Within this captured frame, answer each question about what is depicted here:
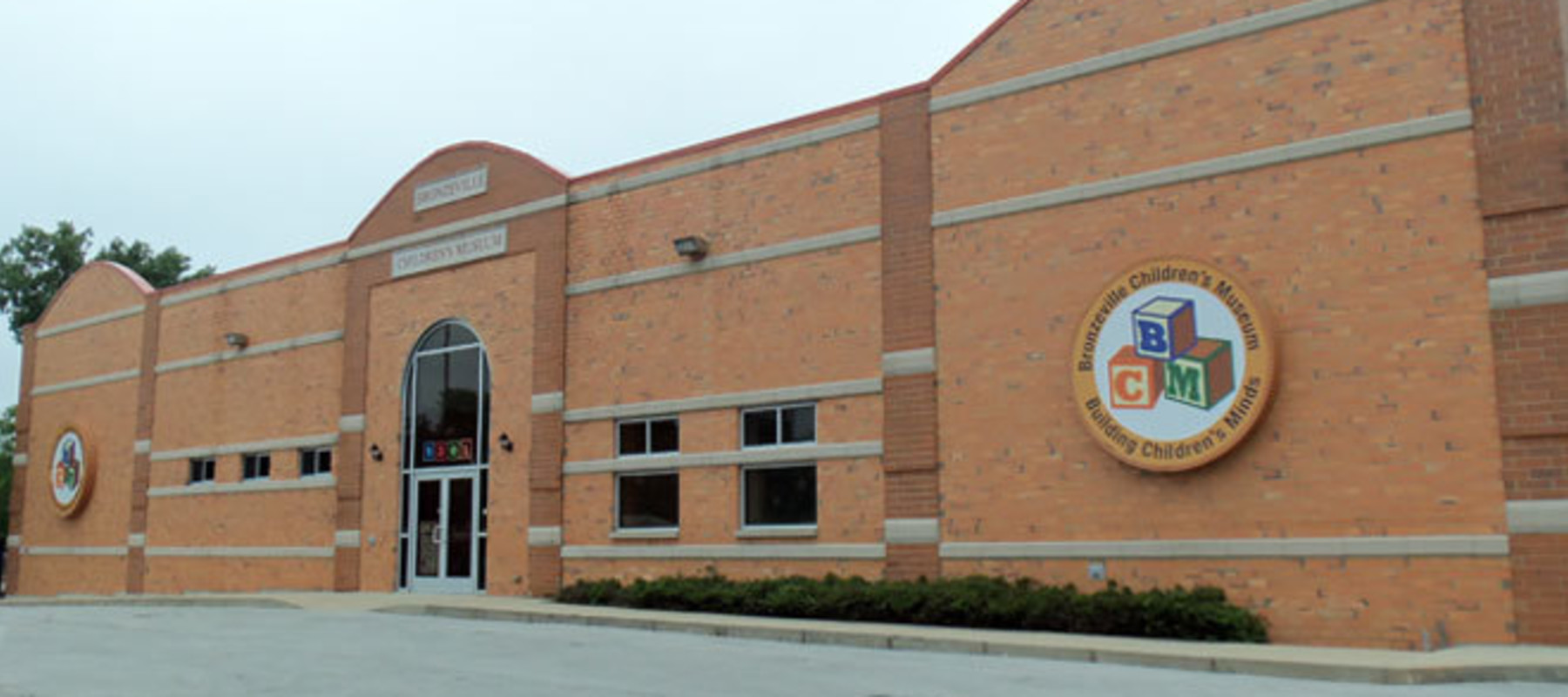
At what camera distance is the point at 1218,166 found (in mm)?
16078

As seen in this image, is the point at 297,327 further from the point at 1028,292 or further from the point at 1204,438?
the point at 1204,438

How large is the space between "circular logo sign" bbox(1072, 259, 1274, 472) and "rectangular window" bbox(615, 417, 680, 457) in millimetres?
7414

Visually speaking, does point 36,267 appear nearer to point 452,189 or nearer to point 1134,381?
point 452,189

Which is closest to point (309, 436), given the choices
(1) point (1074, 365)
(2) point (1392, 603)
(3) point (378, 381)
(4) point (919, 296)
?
(3) point (378, 381)

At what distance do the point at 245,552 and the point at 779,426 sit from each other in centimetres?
1461

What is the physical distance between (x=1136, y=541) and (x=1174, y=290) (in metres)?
3.00

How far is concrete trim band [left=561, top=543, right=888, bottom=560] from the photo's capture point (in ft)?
62.0

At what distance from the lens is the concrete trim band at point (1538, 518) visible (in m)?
13.4

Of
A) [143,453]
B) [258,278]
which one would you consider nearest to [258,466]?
[258,278]

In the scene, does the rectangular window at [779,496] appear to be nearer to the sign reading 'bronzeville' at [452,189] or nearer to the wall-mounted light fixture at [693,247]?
the wall-mounted light fixture at [693,247]

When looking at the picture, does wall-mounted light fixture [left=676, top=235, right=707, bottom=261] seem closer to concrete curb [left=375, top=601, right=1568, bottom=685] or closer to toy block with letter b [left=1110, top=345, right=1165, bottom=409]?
concrete curb [left=375, top=601, right=1568, bottom=685]

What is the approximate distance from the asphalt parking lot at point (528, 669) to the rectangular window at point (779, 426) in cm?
402

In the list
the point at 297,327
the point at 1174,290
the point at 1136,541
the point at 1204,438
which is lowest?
the point at 1136,541

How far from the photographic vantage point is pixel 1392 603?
46.9 ft
